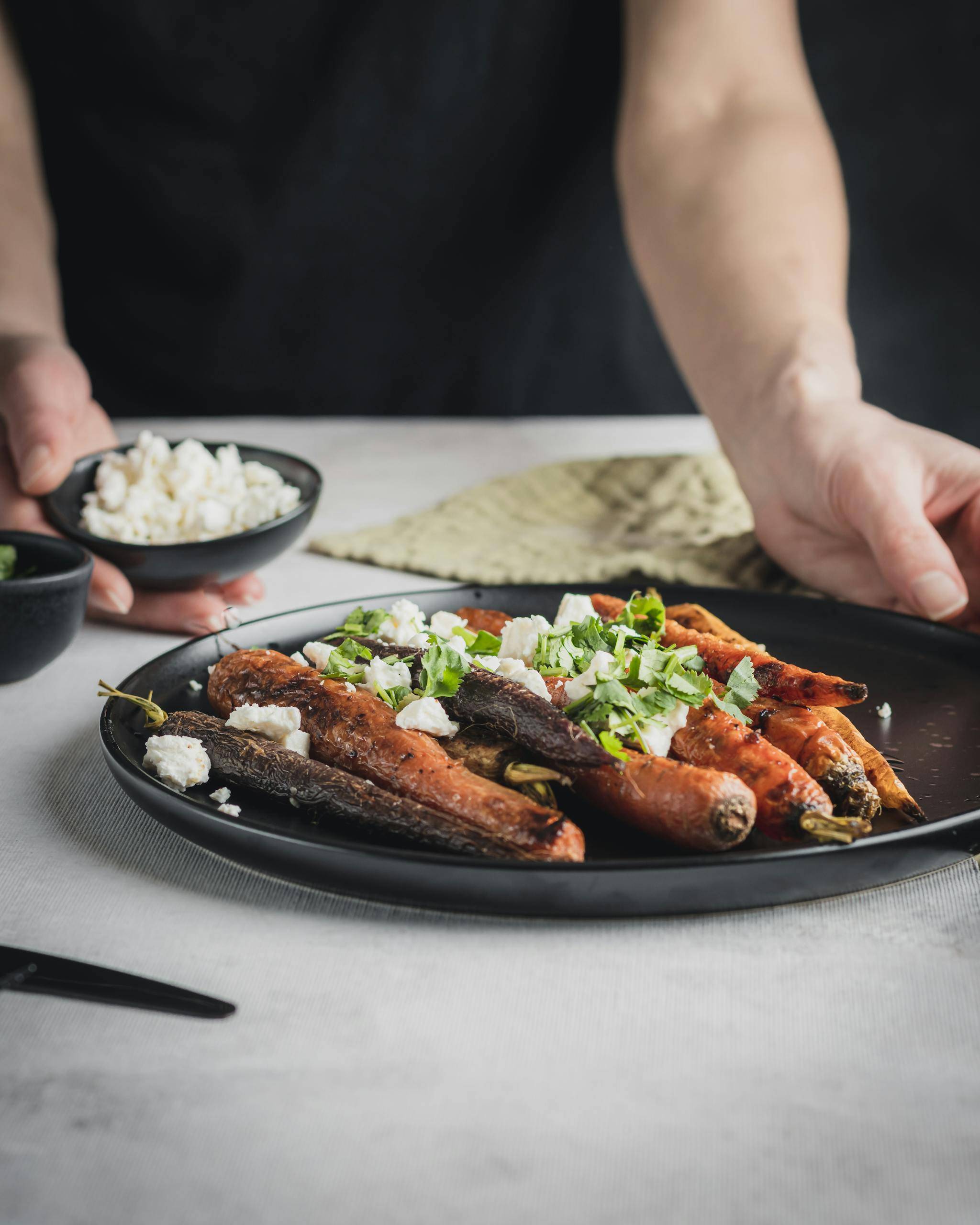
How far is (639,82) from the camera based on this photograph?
113 inches

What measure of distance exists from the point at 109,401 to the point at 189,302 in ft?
1.48

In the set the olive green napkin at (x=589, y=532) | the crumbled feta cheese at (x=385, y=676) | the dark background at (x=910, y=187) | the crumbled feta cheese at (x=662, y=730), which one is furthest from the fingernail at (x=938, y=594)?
the dark background at (x=910, y=187)

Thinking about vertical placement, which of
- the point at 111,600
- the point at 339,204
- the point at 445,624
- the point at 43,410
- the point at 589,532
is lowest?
the point at 589,532

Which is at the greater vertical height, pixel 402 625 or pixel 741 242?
pixel 741 242

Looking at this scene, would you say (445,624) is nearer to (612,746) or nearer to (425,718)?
(425,718)

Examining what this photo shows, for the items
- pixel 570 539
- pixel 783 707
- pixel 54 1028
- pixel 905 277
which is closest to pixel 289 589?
pixel 570 539

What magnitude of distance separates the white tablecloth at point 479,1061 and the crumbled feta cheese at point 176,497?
2.64ft

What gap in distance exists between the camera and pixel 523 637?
146cm

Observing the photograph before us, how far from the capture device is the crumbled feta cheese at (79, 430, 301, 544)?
77.2 inches

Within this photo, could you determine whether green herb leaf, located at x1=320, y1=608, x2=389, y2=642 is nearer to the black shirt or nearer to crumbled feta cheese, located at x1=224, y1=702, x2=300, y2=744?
crumbled feta cheese, located at x1=224, y1=702, x2=300, y2=744

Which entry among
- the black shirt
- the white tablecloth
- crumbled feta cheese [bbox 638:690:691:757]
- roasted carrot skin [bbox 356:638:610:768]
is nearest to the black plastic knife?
the white tablecloth

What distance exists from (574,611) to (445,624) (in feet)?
0.62

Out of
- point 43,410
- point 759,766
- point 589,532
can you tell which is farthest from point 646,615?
point 43,410

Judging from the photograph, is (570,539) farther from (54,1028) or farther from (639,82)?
(54,1028)
